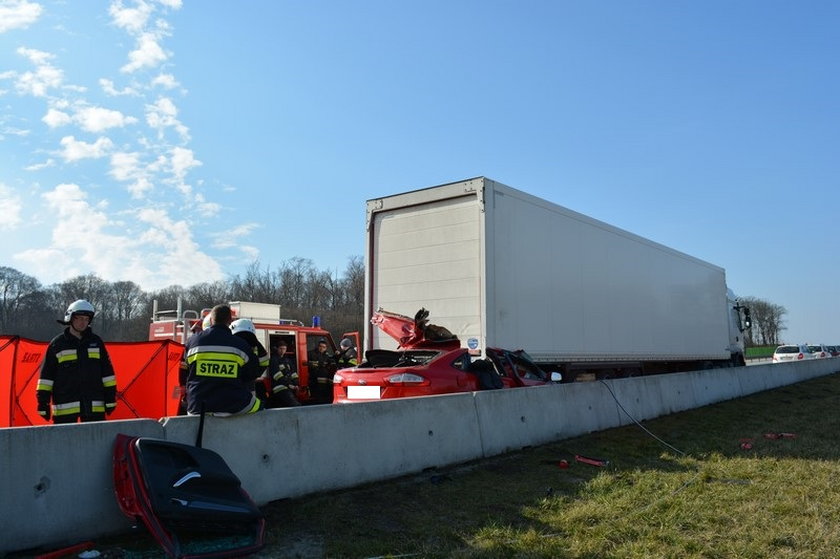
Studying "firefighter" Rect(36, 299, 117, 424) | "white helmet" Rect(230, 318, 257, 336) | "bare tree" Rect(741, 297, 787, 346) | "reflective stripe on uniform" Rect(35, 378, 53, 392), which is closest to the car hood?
"white helmet" Rect(230, 318, 257, 336)

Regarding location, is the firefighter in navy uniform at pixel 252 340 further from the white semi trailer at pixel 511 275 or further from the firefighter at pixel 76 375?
the white semi trailer at pixel 511 275

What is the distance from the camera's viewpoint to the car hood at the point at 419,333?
9742mm

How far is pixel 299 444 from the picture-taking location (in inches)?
209

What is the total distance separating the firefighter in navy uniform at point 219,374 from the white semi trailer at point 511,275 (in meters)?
5.28

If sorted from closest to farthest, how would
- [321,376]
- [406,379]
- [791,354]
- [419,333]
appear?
Result: [406,379]
[419,333]
[321,376]
[791,354]

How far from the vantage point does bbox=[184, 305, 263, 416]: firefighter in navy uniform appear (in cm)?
484

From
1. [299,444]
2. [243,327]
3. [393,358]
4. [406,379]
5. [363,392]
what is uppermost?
[243,327]

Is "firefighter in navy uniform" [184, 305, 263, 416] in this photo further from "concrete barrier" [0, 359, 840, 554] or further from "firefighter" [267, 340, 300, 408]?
"firefighter" [267, 340, 300, 408]

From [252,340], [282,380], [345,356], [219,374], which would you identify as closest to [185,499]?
[219,374]

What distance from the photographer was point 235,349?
16.5ft

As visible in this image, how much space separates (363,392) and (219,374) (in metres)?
2.96

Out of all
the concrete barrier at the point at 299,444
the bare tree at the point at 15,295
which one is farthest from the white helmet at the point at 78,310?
the bare tree at the point at 15,295

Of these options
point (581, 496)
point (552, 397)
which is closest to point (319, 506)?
point (581, 496)

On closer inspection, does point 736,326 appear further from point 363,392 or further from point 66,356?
point 66,356
